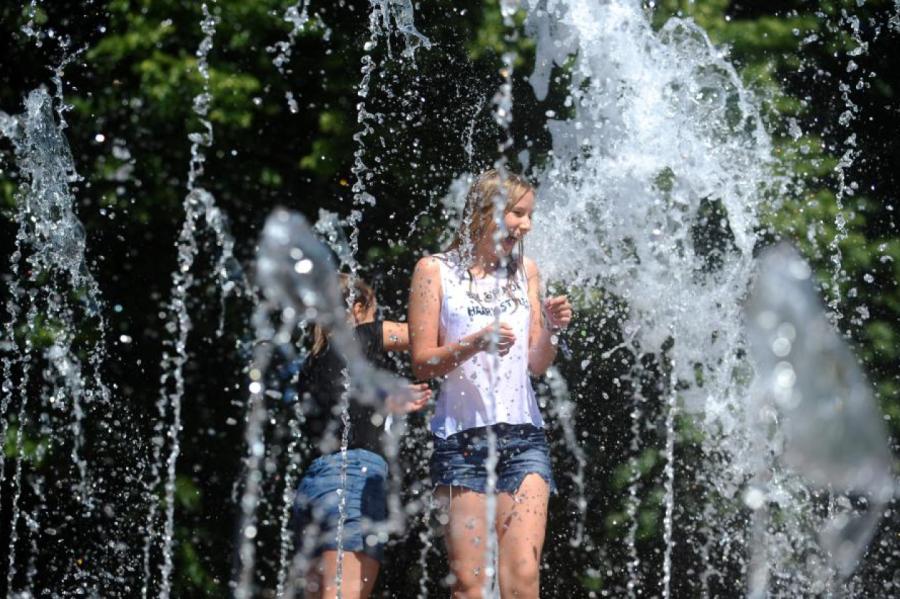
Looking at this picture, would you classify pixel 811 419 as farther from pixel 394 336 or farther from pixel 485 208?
pixel 485 208

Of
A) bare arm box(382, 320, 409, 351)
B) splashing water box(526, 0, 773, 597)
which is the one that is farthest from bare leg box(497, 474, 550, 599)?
splashing water box(526, 0, 773, 597)

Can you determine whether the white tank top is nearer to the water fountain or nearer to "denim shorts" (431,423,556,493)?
"denim shorts" (431,423,556,493)

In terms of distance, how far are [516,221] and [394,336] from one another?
64 cm

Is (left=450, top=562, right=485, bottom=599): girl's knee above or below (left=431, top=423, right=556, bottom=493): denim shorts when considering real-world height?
below

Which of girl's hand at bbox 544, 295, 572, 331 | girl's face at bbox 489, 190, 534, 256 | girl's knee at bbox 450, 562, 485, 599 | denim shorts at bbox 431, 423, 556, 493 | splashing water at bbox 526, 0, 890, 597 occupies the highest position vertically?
splashing water at bbox 526, 0, 890, 597

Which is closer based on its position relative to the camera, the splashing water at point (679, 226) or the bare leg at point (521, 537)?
the bare leg at point (521, 537)

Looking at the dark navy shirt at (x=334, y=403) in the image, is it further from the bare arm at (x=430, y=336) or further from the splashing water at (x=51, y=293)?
the splashing water at (x=51, y=293)

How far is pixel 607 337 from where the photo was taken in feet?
17.7

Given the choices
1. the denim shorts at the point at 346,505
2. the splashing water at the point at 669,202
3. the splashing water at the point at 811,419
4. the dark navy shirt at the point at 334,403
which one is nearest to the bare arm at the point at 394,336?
the dark navy shirt at the point at 334,403

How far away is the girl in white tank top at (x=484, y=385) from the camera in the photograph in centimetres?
302

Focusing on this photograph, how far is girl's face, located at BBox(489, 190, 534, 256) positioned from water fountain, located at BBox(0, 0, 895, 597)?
1.54 meters

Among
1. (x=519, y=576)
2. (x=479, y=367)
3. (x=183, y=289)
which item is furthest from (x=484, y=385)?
(x=183, y=289)

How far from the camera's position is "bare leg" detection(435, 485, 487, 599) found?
118 inches

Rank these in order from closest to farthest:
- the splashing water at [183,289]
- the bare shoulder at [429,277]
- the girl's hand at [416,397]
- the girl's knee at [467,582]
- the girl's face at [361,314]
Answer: the girl's knee at [467,582], the bare shoulder at [429,277], the girl's hand at [416,397], the girl's face at [361,314], the splashing water at [183,289]
